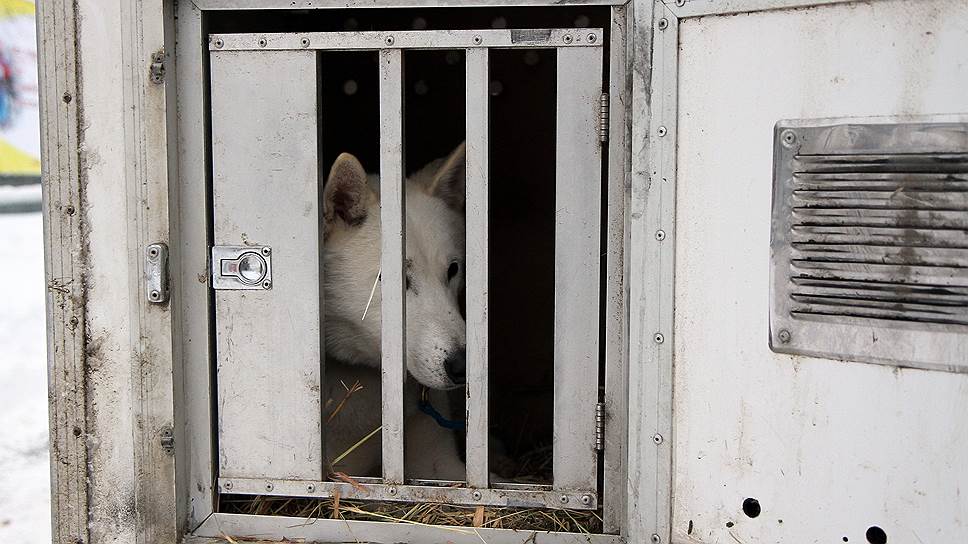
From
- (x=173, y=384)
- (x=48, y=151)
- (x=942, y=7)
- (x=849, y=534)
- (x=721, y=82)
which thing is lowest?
(x=849, y=534)

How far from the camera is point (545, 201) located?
3.45 metres

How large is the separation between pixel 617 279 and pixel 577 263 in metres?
0.11

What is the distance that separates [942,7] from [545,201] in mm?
1946

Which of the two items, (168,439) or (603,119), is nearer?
(603,119)

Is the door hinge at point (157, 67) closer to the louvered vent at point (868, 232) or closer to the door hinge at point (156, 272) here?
the door hinge at point (156, 272)

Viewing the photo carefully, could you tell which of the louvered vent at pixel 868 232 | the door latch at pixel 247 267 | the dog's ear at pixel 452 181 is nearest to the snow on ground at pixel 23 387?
the door latch at pixel 247 267

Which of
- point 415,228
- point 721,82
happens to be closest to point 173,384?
point 415,228

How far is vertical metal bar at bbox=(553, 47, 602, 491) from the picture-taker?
2021 mm

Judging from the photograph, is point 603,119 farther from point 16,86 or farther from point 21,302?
point 16,86

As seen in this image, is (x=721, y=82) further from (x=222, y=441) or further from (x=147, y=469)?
(x=147, y=469)

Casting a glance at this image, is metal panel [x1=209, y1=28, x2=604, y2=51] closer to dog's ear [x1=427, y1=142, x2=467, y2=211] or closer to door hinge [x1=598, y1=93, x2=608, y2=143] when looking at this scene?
door hinge [x1=598, y1=93, x2=608, y2=143]

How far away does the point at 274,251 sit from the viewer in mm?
2137

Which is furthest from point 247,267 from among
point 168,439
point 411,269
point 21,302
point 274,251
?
point 21,302

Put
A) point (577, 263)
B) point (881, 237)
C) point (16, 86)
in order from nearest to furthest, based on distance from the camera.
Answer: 1. point (881, 237)
2. point (577, 263)
3. point (16, 86)
